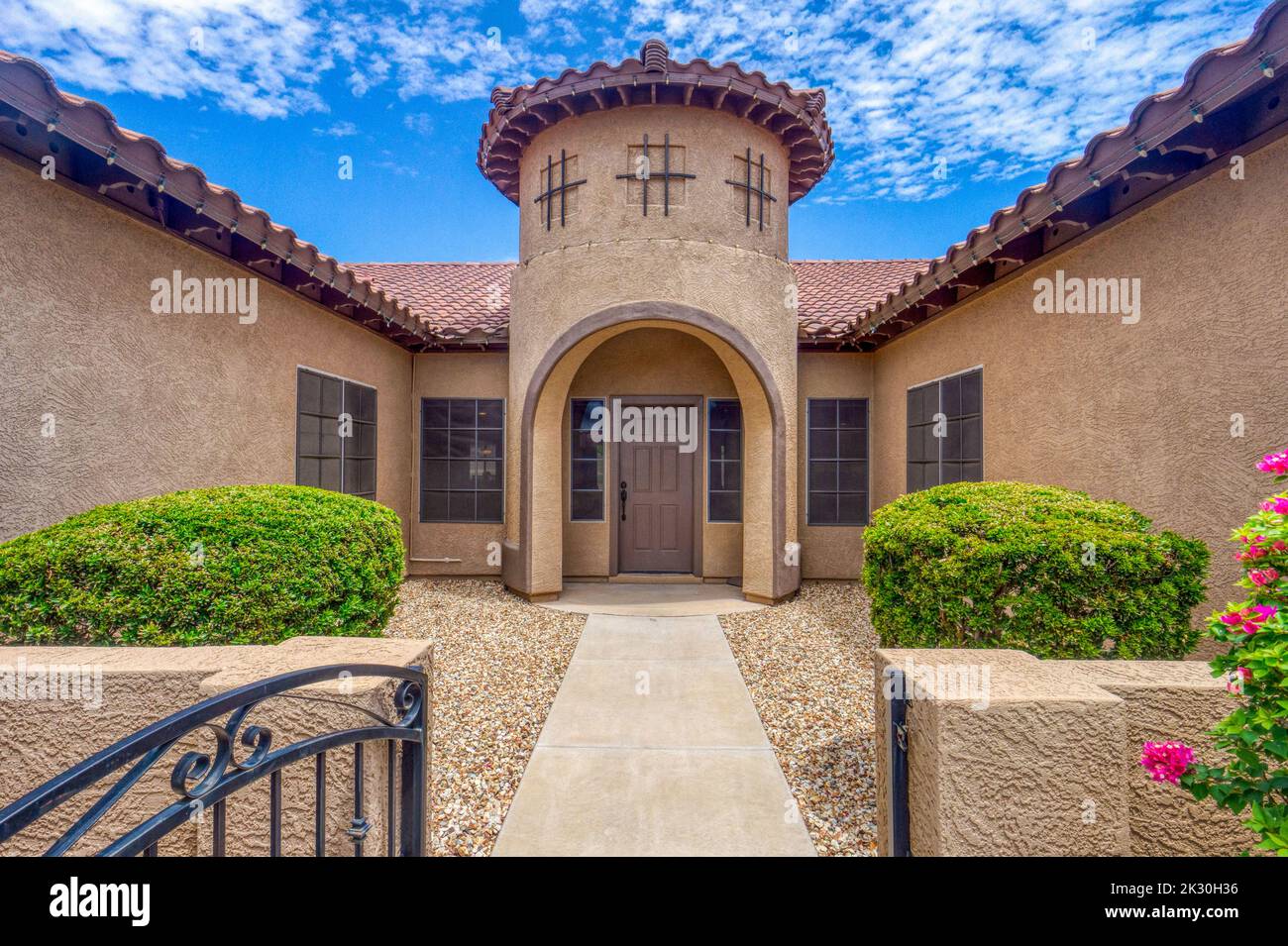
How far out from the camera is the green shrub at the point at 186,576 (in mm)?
3221

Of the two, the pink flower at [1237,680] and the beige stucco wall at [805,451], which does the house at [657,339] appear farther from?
the pink flower at [1237,680]

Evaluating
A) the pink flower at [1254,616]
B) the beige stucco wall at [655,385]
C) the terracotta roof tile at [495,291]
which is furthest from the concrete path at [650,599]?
the pink flower at [1254,616]

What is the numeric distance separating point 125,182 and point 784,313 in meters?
7.22

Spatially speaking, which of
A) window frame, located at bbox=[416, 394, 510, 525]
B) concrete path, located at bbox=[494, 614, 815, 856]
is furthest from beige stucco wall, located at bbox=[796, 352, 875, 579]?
window frame, located at bbox=[416, 394, 510, 525]

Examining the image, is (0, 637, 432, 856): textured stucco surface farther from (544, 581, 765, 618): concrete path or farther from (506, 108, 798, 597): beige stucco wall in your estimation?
(506, 108, 798, 597): beige stucco wall

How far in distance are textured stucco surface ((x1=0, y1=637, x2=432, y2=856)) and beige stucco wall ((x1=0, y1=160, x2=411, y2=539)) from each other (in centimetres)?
244

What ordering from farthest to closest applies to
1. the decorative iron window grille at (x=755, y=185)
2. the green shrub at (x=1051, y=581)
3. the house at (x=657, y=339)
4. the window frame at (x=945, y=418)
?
the decorative iron window grille at (x=755, y=185), the window frame at (x=945, y=418), the house at (x=657, y=339), the green shrub at (x=1051, y=581)

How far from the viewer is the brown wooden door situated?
9.79 metres

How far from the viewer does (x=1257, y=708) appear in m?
1.85

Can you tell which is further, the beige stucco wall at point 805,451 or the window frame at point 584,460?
the window frame at point 584,460

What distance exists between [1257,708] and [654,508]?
8173 millimetres

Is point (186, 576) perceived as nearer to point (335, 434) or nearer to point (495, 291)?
point (335, 434)

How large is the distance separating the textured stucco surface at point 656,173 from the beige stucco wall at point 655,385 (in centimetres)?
198

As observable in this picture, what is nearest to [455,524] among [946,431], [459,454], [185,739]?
[459,454]
